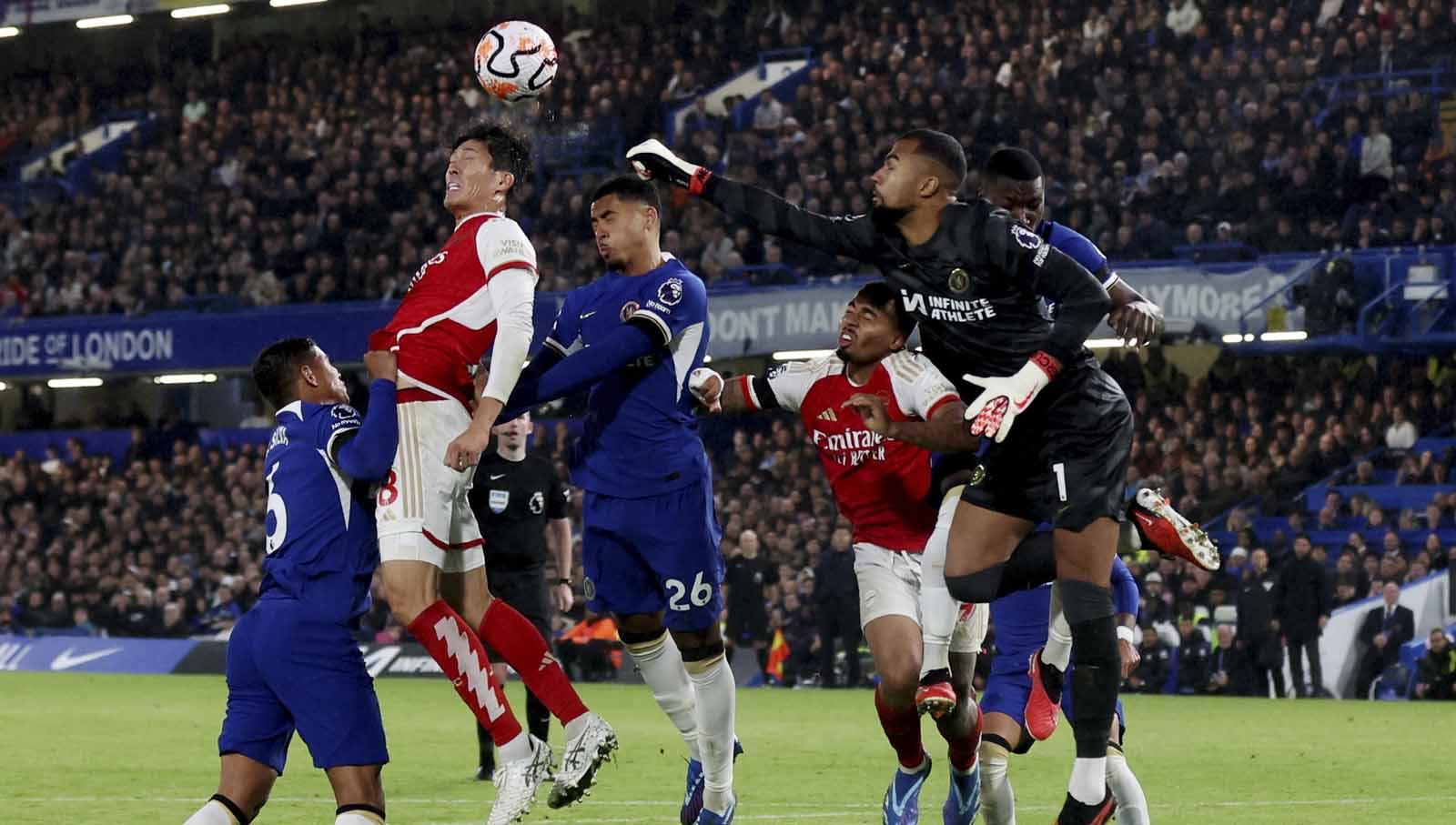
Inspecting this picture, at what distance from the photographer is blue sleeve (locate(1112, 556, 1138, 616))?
27.9ft

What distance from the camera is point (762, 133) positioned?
3034 cm

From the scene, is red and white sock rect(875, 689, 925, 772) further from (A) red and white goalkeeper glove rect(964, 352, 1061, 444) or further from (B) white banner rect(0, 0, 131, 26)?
→ (B) white banner rect(0, 0, 131, 26)

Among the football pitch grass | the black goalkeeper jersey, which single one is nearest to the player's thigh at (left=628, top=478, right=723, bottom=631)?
the football pitch grass

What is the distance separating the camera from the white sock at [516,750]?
7254mm

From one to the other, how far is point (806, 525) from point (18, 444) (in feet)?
53.5

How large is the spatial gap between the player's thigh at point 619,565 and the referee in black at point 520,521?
3468mm

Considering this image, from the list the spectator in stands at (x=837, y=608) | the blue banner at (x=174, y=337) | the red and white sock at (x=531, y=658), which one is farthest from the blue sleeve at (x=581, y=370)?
the blue banner at (x=174, y=337)

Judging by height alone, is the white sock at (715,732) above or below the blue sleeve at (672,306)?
below

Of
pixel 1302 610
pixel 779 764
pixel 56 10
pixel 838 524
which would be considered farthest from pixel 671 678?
pixel 56 10

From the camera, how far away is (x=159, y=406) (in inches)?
1411

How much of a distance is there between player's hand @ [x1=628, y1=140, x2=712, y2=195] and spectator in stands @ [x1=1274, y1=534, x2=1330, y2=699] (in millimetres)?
14677

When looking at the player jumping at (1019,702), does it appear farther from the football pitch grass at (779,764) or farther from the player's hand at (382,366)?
the player's hand at (382,366)

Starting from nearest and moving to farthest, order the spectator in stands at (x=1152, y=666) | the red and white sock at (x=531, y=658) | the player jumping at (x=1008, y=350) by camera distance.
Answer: the player jumping at (x=1008, y=350), the red and white sock at (x=531, y=658), the spectator in stands at (x=1152, y=666)

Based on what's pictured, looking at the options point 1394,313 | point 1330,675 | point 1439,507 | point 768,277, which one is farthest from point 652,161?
point 768,277
